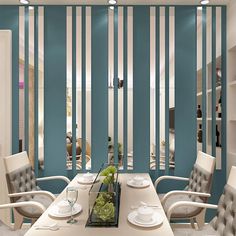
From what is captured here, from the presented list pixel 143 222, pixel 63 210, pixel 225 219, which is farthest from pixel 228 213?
pixel 63 210

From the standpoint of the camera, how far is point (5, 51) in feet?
10.7

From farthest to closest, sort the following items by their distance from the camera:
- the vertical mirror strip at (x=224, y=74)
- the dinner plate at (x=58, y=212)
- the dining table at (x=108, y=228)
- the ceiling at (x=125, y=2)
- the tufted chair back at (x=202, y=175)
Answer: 1. the vertical mirror strip at (x=224, y=74)
2. the ceiling at (x=125, y=2)
3. the tufted chair back at (x=202, y=175)
4. the dinner plate at (x=58, y=212)
5. the dining table at (x=108, y=228)

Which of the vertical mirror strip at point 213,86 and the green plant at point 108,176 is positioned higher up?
the vertical mirror strip at point 213,86

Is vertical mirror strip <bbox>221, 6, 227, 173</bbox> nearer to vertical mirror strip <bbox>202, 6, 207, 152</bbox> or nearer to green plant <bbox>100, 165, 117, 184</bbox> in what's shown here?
vertical mirror strip <bbox>202, 6, 207, 152</bbox>

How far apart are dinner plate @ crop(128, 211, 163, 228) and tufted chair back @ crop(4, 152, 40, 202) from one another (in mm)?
1400

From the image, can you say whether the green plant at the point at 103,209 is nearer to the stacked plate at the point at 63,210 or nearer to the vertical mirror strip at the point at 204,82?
the stacked plate at the point at 63,210

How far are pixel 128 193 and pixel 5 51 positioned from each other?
7.82 feet

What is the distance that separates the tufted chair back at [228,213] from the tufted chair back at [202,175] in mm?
492

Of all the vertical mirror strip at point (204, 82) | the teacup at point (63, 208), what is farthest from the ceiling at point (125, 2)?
the teacup at point (63, 208)

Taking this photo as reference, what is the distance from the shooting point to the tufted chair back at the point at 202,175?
2510mm

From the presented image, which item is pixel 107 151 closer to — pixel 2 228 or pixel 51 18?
pixel 2 228

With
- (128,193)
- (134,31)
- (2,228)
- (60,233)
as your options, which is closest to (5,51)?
(134,31)

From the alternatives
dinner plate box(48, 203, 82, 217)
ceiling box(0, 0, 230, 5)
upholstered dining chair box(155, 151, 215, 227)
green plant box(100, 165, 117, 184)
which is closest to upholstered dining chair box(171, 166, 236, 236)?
upholstered dining chair box(155, 151, 215, 227)

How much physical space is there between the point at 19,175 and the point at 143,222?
1613 millimetres
